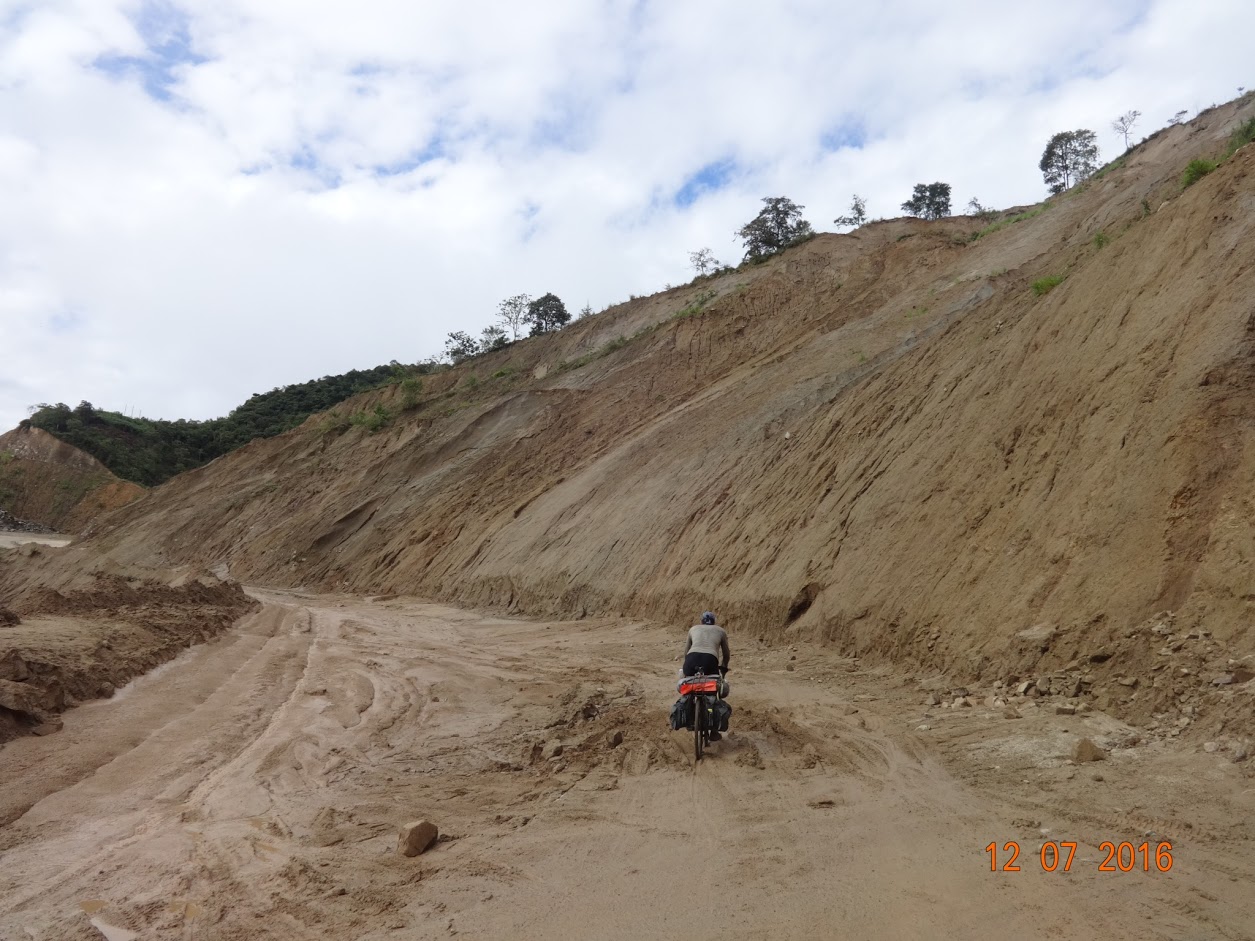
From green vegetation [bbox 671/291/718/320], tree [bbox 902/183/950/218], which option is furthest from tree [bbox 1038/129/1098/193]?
green vegetation [bbox 671/291/718/320]

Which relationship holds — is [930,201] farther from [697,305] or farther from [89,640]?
[89,640]

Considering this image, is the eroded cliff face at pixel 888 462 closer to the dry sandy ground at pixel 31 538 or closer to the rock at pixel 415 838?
the rock at pixel 415 838

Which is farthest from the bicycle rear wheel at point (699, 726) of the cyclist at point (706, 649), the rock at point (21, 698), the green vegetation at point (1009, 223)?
the green vegetation at point (1009, 223)

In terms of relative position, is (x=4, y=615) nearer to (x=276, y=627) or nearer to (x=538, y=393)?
(x=276, y=627)

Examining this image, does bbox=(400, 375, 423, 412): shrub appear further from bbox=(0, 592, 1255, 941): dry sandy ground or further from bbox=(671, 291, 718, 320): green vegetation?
bbox=(0, 592, 1255, 941): dry sandy ground

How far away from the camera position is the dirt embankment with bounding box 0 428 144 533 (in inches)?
2114

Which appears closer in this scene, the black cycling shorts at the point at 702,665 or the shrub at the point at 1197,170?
the black cycling shorts at the point at 702,665

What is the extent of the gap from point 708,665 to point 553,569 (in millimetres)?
12305

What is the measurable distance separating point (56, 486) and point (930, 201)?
193 feet

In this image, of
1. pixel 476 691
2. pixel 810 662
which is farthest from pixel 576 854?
pixel 810 662

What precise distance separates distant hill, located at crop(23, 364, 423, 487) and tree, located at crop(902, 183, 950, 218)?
110 ft

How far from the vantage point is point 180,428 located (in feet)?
219

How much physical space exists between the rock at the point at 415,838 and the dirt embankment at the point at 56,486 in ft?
185

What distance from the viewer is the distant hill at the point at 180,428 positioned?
58.2 m
